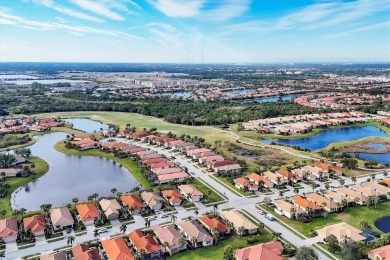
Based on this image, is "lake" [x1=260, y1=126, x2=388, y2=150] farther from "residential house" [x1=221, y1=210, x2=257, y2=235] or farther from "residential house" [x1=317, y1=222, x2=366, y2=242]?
"residential house" [x1=221, y1=210, x2=257, y2=235]

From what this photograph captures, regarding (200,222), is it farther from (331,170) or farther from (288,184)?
(331,170)

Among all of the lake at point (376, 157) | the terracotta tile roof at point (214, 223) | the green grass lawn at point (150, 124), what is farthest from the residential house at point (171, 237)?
the lake at point (376, 157)

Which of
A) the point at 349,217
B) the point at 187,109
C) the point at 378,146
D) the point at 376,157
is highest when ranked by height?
the point at 187,109

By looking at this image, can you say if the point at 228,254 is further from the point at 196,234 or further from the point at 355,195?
the point at 355,195

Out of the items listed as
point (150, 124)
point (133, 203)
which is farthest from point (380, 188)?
point (150, 124)

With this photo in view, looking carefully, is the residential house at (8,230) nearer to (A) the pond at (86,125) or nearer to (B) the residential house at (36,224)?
(B) the residential house at (36,224)

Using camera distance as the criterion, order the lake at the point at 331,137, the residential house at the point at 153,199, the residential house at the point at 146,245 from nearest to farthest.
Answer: the residential house at the point at 146,245
the residential house at the point at 153,199
the lake at the point at 331,137
